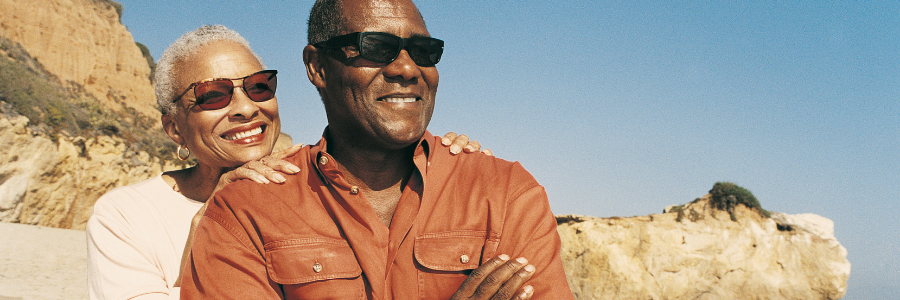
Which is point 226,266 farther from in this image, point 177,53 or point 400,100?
point 177,53

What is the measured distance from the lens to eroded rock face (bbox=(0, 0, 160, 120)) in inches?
888

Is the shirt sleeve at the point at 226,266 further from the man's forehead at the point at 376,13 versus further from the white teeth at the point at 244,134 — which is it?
the white teeth at the point at 244,134

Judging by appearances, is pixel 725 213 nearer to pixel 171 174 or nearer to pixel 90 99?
pixel 171 174

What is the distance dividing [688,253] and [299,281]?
12.6 m

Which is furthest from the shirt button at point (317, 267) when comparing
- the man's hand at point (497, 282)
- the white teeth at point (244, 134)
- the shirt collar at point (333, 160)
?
the white teeth at point (244, 134)

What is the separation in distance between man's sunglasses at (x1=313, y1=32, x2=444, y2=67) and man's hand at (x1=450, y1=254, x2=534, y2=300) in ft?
2.66

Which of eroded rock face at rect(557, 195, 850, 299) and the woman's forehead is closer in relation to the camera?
the woman's forehead

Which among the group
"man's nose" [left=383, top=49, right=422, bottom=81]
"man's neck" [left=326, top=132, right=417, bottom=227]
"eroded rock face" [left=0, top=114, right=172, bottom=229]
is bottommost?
"eroded rock face" [left=0, top=114, right=172, bottom=229]

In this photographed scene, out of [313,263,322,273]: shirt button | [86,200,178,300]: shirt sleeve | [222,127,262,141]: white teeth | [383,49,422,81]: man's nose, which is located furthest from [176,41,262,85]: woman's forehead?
[313,263,322,273]: shirt button

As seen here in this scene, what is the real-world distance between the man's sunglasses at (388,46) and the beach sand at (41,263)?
10.7 metres

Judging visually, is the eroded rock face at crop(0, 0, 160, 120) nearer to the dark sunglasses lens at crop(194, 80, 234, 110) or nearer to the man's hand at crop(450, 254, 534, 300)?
the dark sunglasses lens at crop(194, 80, 234, 110)

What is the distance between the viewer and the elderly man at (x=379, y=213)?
78.7 inches

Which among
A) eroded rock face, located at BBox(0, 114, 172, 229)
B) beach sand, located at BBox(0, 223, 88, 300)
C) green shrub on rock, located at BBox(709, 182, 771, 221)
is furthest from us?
eroded rock face, located at BBox(0, 114, 172, 229)

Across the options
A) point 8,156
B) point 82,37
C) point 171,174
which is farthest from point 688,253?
point 82,37
